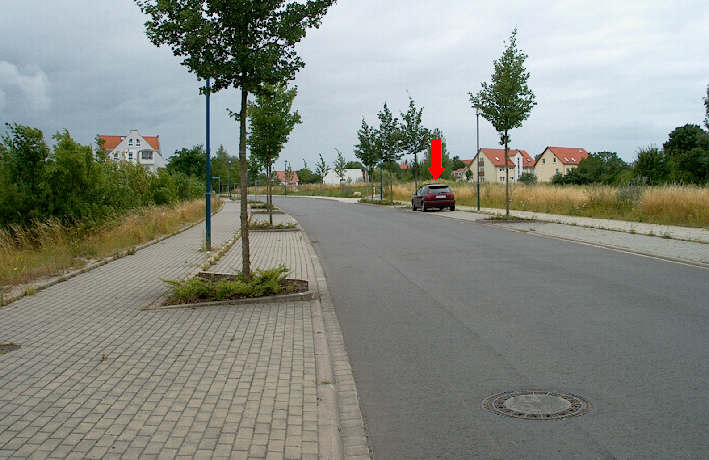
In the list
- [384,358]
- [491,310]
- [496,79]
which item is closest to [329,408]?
[384,358]

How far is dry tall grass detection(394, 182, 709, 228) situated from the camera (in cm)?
2041

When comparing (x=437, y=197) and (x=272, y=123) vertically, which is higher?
(x=272, y=123)

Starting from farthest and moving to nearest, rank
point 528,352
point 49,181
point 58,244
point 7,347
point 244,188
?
1. point 49,181
2. point 58,244
3. point 244,188
4. point 7,347
5. point 528,352

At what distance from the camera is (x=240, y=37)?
8672 millimetres

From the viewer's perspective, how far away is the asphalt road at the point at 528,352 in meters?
3.85

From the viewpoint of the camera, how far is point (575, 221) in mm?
22469

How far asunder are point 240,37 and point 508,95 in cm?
1710

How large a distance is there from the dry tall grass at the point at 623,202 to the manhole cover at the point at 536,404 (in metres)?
16.8

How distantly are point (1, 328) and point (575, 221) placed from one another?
1972 cm

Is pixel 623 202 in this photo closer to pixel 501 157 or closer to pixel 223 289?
pixel 223 289

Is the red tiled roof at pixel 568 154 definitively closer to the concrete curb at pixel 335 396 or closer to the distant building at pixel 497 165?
the distant building at pixel 497 165

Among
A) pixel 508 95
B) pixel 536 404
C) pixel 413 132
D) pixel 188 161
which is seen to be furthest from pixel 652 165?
pixel 536 404

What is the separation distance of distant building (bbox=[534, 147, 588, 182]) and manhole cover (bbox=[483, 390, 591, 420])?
117 metres

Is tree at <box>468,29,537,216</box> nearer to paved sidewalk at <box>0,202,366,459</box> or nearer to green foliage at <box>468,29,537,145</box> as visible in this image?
green foliage at <box>468,29,537,145</box>
